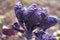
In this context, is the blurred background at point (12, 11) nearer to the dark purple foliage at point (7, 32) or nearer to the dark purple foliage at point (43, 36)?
the dark purple foliage at point (7, 32)

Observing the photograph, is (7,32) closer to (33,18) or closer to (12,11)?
(33,18)

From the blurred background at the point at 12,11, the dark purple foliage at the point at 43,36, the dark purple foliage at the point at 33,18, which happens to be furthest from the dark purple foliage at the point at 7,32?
the dark purple foliage at the point at 43,36

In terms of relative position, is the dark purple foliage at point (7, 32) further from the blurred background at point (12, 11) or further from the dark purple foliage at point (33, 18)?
the dark purple foliage at point (33, 18)

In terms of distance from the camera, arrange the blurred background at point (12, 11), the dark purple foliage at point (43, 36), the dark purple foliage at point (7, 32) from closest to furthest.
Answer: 1. the dark purple foliage at point (43, 36)
2. the dark purple foliage at point (7, 32)
3. the blurred background at point (12, 11)

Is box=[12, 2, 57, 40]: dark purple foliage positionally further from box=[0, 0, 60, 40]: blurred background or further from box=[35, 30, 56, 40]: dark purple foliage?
box=[0, 0, 60, 40]: blurred background

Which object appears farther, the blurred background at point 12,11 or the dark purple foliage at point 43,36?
the blurred background at point 12,11

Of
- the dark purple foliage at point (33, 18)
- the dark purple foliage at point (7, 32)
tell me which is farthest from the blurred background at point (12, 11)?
the dark purple foliage at point (33, 18)

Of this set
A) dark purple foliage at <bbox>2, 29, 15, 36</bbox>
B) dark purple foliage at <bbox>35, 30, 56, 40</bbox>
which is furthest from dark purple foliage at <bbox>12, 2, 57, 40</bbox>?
dark purple foliage at <bbox>2, 29, 15, 36</bbox>

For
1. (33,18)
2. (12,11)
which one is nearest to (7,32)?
(33,18)

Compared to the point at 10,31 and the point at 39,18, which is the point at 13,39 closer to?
the point at 10,31

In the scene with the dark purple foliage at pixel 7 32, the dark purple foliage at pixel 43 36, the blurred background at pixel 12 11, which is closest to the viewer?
the dark purple foliage at pixel 43 36

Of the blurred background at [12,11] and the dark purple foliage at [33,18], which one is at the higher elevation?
the blurred background at [12,11]

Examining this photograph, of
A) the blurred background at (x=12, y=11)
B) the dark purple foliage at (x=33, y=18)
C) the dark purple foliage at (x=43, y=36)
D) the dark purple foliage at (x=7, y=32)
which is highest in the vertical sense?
the blurred background at (x=12, y=11)
